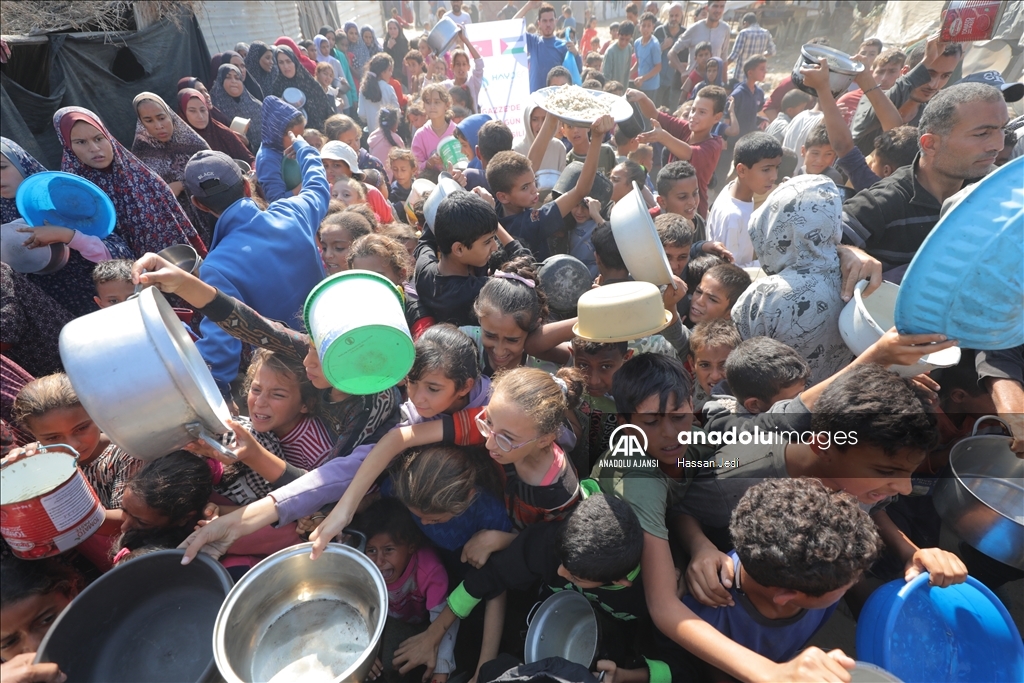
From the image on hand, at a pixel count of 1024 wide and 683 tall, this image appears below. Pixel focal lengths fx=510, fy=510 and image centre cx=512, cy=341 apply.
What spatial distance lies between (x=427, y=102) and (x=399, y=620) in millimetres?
5421

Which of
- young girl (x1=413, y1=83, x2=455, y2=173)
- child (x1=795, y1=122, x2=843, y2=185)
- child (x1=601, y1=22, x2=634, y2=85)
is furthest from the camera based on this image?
child (x1=601, y1=22, x2=634, y2=85)

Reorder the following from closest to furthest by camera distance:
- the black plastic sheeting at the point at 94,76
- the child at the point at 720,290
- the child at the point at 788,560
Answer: the child at the point at 788,560, the child at the point at 720,290, the black plastic sheeting at the point at 94,76

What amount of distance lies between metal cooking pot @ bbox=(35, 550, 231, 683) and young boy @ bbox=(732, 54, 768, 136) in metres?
7.81

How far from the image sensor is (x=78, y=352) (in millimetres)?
1490

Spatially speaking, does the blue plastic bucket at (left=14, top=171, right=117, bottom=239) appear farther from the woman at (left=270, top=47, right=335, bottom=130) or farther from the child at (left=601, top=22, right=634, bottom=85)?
the child at (left=601, top=22, right=634, bottom=85)

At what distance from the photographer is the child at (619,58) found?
31.2 ft

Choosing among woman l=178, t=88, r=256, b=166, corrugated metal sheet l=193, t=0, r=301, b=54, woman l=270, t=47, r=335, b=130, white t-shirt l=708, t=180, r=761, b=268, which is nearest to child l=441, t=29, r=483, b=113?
woman l=270, t=47, r=335, b=130

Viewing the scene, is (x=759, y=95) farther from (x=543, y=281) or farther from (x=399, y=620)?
(x=399, y=620)

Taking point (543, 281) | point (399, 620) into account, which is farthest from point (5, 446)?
point (543, 281)

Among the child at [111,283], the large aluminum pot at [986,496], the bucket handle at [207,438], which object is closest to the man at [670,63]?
the large aluminum pot at [986,496]

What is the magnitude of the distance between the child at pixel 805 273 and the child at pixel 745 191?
1161 mm

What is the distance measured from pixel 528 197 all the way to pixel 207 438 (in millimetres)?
2406

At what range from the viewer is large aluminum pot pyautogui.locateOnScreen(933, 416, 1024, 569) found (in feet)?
5.95

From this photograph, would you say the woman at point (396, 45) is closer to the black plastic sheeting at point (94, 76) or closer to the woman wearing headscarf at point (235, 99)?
the black plastic sheeting at point (94, 76)
